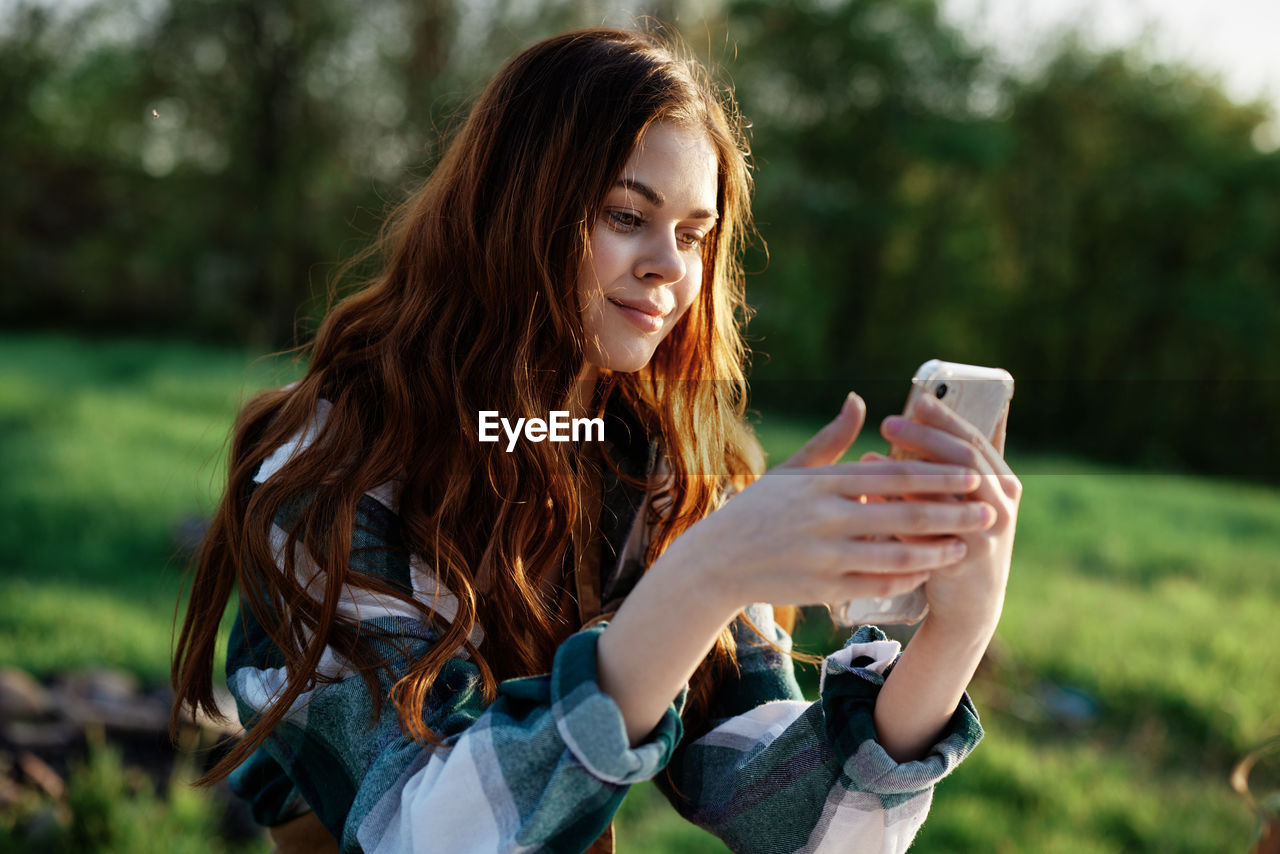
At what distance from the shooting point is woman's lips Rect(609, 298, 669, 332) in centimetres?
155

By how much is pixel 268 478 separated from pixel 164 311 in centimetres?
1359

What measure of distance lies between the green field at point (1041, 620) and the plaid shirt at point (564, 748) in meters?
0.61

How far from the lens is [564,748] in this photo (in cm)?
104

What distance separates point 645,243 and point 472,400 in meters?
0.36

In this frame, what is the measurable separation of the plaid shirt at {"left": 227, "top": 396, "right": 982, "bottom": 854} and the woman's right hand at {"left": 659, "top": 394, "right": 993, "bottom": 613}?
7.9 inches

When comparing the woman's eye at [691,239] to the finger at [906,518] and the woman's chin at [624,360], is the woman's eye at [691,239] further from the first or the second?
the finger at [906,518]

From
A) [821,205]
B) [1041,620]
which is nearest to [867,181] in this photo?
[821,205]

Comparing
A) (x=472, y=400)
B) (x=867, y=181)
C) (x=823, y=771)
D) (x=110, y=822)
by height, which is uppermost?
(x=472, y=400)

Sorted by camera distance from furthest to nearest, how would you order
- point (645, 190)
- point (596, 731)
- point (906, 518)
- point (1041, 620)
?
point (1041, 620) < point (645, 190) < point (596, 731) < point (906, 518)

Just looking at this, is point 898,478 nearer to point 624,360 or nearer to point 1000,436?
point 1000,436

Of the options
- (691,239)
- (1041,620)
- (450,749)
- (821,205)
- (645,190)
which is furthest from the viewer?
(821,205)

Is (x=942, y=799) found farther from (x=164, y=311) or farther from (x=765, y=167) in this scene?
(x=164, y=311)

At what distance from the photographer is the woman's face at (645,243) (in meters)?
1.50

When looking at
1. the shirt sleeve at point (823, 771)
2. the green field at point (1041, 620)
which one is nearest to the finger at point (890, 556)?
the shirt sleeve at point (823, 771)
